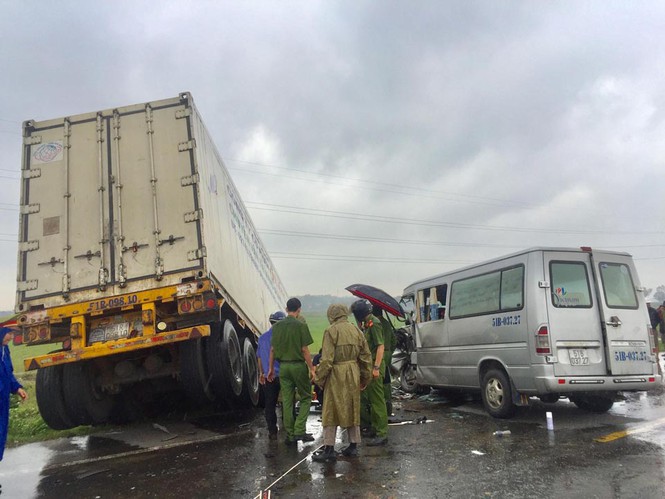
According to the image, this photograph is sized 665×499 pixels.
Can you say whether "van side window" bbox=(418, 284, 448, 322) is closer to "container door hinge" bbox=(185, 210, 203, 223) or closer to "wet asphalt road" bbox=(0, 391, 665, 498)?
"wet asphalt road" bbox=(0, 391, 665, 498)

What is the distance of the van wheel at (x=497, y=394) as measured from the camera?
260 inches

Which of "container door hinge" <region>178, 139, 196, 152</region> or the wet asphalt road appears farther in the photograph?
"container door hinge" <region>178, 139, 196, 152</region>

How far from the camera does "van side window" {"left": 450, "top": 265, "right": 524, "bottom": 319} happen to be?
6.64 m

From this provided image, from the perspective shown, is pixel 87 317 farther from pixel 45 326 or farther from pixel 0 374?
pixel 0 374

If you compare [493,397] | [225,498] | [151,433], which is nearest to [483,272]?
[493,397]

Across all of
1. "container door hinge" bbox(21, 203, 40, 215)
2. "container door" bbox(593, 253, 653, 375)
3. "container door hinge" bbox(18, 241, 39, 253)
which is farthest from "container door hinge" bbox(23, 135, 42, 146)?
"container door" bbox(593, 253, 653, 375)

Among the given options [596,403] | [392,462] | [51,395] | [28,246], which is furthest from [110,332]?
[596,403]

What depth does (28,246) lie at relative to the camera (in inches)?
260

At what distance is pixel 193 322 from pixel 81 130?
3214 millimetres

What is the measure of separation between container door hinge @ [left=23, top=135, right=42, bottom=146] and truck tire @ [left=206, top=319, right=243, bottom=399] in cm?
361

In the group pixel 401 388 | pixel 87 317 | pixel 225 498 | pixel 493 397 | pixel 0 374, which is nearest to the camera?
pixel 225 498

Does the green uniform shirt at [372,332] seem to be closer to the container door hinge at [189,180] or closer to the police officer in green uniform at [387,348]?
the police officer in green uniform at [387,348]

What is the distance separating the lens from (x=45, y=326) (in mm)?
6332

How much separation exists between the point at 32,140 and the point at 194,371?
13.0ft
